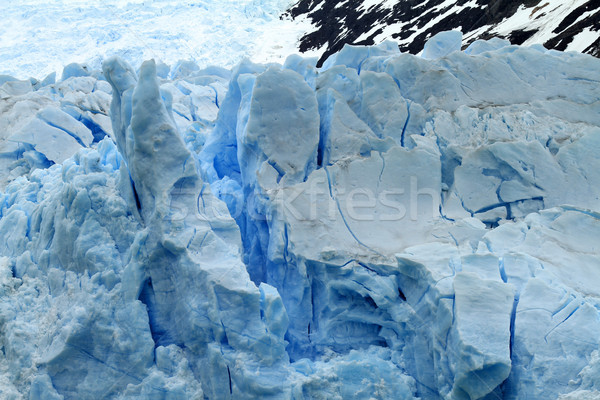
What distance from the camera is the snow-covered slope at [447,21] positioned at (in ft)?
51.7

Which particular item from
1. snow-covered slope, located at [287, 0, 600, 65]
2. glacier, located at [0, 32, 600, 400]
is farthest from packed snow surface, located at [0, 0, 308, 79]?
glacier, located at [0, 32, 600, 400]

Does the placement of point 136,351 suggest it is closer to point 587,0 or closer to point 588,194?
point 588,194

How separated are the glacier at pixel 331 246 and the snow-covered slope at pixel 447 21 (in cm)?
1078

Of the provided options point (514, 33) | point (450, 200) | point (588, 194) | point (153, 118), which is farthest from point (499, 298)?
point (514, 33)

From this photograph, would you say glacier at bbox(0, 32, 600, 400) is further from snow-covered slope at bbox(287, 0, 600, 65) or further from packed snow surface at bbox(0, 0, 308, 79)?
packed snow surface at bbox(0, 0, 308, 79)

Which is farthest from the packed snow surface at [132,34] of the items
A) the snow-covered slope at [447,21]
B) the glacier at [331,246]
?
the glacier at [331,246]

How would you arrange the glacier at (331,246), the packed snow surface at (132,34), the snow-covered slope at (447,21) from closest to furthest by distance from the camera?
the glacier at (331,246), the snow-covered slope at (447,21), the packed snow surface at (132,34)

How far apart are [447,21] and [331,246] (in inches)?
721

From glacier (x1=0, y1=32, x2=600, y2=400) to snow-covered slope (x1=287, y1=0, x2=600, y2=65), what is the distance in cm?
1078

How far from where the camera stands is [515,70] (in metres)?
6.09

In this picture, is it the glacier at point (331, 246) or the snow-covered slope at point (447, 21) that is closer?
the glacier at point (331, 246)

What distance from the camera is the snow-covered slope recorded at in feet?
51.7

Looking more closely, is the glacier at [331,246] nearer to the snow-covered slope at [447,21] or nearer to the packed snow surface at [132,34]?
the snow-covered slope at [447,21]

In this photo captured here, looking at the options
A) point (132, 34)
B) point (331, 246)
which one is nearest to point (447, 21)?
point (132, 34)
